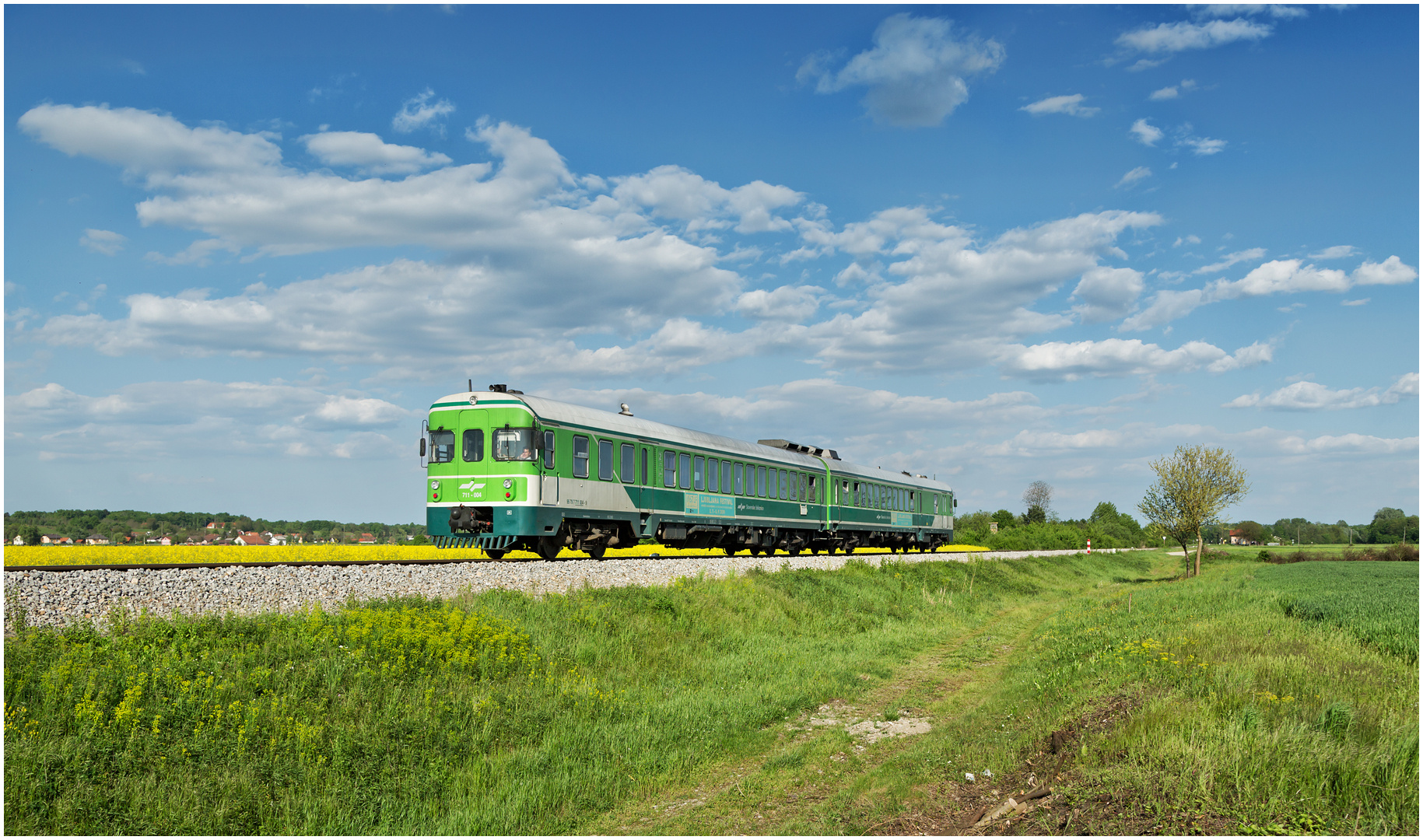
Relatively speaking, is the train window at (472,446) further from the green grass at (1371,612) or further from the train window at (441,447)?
the green grass at (1371,612)

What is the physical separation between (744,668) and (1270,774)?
8.66 meters

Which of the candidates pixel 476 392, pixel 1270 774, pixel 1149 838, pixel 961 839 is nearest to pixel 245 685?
pixel 961 839

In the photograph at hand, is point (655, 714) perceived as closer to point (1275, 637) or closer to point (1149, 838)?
point (1149, 838)

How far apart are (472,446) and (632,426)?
4.57 meters

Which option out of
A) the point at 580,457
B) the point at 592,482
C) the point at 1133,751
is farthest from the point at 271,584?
the point at 1133,751

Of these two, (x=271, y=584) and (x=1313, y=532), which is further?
(x=1313, y=532)

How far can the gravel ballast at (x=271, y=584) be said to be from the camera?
1007 cm

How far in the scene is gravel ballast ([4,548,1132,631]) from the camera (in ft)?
33.0

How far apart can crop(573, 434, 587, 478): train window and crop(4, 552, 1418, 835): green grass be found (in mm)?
5760

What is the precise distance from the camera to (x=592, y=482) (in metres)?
20.7

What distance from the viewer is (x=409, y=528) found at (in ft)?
157

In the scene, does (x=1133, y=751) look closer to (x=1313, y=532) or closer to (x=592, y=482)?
(x=592, y=482)

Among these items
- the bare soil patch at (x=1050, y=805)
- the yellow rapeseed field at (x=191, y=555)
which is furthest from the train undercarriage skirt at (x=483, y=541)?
the bare soil patch at (x=1050, y=805)

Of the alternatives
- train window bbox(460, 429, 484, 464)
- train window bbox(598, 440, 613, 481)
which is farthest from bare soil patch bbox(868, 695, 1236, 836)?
train window bbox(598, 440, 613, 481)
